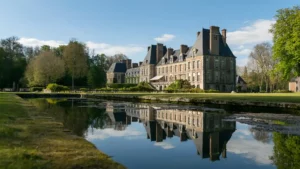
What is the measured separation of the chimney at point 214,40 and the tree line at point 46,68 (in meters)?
24.1

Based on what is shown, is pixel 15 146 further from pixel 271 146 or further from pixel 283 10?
pixel 283 10

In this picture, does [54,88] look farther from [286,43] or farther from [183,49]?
[286,43]

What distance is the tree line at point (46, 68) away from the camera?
151ft

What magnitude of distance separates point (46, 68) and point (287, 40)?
37.4m

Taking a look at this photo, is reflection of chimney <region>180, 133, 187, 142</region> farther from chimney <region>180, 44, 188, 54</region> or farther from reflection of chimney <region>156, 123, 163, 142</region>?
chimney <region>180, 44, 188, 54</region>

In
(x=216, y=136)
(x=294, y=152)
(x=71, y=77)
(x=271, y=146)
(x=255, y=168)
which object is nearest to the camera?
(x=255, y=168)

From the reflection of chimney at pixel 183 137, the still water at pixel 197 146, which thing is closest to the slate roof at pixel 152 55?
the still water at pixel 197 146

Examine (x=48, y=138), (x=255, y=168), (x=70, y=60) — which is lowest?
(x=255, y=168)

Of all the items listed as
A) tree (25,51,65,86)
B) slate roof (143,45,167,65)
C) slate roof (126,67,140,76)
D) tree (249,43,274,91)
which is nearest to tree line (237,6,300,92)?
tree (249,43,274,91)

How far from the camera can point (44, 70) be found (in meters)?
45.5

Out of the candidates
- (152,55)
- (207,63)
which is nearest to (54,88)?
(207,63)

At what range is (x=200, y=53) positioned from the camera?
157 feet

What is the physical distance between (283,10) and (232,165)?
2564cm

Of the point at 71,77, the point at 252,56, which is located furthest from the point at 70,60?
the point at 252,56
